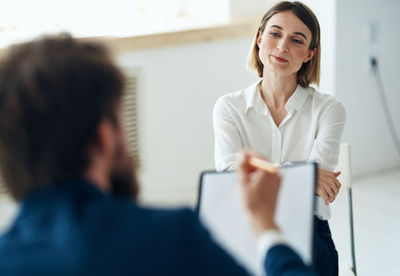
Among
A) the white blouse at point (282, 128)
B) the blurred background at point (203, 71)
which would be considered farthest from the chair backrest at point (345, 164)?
the blurred background at point (203, 71)

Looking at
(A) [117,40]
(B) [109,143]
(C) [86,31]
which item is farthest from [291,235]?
(C) [86,31]

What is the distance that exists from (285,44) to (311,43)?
0.10 meters

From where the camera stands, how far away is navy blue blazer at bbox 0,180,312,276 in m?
0.63

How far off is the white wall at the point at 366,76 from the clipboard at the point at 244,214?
91.4 inches

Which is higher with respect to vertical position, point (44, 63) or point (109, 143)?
point (44, 63)

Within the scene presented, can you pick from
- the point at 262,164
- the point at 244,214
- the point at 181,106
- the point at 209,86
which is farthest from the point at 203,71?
the point at 262,164

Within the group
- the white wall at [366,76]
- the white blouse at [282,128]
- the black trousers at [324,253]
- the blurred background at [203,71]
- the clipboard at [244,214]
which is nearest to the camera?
the clipboard at [244,214]

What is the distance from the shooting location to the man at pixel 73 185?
64 cm

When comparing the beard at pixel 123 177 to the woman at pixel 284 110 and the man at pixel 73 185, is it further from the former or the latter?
the woman at pixel 284 110

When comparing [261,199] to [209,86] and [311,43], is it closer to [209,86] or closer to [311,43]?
[311,43]

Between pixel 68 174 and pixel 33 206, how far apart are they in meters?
0.06

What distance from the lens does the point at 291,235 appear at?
3.52ft

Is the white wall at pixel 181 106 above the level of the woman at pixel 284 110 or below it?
below

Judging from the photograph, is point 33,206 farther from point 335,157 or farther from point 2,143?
point 335,157
